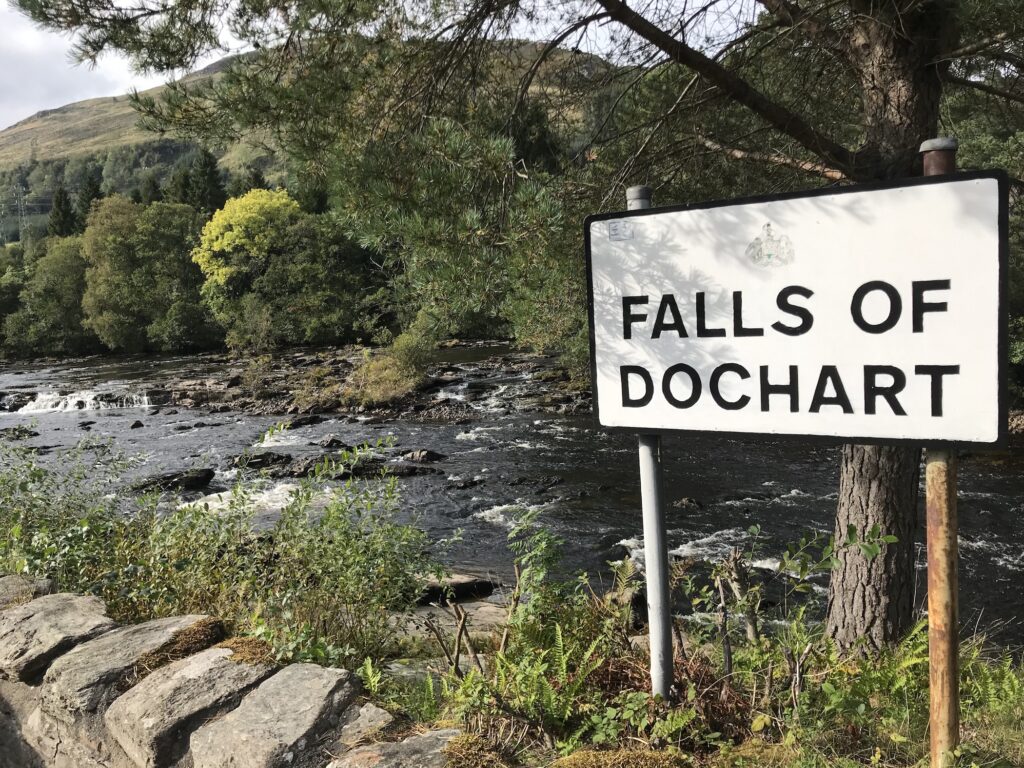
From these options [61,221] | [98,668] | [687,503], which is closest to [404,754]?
[98,668]

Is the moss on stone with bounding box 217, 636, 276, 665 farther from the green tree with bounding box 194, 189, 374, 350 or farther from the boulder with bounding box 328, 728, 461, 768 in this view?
A: the green tree with bounding box 194, 189, 374, 350

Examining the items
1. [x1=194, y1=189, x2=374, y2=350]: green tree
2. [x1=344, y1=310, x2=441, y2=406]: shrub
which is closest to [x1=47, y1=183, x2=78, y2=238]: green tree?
→ [x1=194, y1=189, x2=374, y2=350]: green tree

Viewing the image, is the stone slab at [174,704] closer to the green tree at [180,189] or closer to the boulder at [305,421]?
the boulder at [305,421]

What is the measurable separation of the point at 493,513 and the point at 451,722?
9.11m

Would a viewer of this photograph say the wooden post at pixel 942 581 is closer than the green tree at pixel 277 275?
Yes

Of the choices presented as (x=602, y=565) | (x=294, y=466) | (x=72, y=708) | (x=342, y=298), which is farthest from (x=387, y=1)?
(x=342, y=298)

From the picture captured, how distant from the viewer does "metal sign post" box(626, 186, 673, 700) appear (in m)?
2.01

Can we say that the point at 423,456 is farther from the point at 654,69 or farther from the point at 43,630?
the point at 43,630

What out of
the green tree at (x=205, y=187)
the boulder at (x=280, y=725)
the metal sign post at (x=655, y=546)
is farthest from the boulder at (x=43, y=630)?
the green tree at (x=205, y=187)

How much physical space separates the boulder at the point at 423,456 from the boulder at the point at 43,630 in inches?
444

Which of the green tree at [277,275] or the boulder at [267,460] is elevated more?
the green tree at [277,275]

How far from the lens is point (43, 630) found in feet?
9.36

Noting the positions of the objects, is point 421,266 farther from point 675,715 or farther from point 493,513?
point 493,513

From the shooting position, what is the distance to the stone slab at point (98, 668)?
2449 mm
